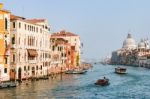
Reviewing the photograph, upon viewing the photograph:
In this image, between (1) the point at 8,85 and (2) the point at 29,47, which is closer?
(1) the point at 8,85

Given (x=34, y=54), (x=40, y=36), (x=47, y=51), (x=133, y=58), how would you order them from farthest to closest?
(x=133, y=58), (x=47, y=51), (x=40, y=36), (x=34, y=54)

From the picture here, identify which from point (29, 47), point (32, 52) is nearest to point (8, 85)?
point (29, 47)

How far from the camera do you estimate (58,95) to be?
38.3 m

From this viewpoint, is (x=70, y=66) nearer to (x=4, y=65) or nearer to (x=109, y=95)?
(x=4, y=65)

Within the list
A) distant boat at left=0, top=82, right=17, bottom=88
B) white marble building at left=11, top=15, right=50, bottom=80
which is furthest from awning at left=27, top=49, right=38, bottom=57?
distant boat at left=0, top=82, right=17, bottom=88

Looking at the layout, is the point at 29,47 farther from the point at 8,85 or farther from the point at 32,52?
the point at 8,85

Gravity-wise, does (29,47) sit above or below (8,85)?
above

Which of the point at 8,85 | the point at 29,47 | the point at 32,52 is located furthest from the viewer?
the point at 32,52

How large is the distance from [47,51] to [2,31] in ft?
64.1

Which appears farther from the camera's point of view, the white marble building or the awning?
the awning

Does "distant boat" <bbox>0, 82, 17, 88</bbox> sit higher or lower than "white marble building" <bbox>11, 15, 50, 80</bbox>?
lower

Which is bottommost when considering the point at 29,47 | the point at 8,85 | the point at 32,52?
the point at 8,85

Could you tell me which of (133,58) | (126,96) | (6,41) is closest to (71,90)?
(126,96)

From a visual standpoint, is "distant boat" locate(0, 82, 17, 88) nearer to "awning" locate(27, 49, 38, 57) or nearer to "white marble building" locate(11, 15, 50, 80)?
"white marble building" locate(11, 15, 50, 80)
